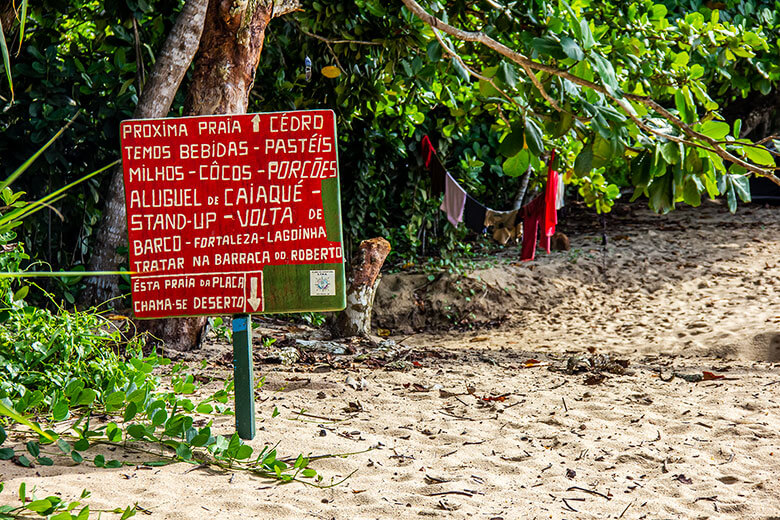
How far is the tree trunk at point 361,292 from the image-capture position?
5.50 m

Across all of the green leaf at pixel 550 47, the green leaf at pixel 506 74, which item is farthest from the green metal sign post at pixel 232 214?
the green leaf at pixel 550 47

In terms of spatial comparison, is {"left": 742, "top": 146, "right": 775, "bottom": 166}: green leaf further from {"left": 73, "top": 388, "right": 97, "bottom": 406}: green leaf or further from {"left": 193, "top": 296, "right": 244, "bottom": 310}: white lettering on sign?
{"left": 73, "top": 388, "right": 97, "bottom": 406}: green leaf

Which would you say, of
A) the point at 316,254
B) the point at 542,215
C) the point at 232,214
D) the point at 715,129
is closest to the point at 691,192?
the point at 715,129

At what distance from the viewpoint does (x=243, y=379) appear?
2.52 meters

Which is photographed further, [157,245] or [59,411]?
[157,245]

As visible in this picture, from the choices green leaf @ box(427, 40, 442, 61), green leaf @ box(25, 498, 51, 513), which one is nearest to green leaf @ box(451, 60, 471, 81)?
green leaf @ box(427, 40, 442, 61)

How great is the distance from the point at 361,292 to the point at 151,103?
2.22 meters

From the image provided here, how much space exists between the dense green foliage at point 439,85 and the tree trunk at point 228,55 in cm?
83

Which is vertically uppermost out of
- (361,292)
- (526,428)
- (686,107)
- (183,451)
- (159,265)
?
(686,107)

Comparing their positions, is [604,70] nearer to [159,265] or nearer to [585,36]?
[585,36]

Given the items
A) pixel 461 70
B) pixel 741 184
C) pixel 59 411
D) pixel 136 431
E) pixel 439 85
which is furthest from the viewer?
pixel 439 85

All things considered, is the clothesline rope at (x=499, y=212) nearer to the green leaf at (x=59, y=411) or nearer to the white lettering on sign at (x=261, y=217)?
the white lettering on sign at (x=261, y=217)

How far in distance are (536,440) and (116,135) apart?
12.5ft

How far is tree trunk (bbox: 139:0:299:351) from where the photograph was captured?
3.67 m
